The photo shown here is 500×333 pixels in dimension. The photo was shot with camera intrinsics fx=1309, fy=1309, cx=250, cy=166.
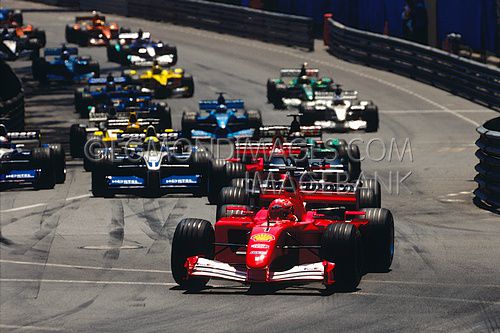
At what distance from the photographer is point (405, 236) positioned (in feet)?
75.8

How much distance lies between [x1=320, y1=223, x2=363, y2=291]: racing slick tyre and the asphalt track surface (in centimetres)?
26

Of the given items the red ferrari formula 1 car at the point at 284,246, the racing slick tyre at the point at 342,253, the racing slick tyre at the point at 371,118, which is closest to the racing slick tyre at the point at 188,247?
the red ferrari formula 1 car at the point at 284,246

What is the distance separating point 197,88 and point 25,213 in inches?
869

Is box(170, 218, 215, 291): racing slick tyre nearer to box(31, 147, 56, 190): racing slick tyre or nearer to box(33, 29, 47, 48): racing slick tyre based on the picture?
box(31, 147, 56, 190): racing slick tyre

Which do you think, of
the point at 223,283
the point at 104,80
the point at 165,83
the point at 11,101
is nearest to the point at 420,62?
the point at 165,83

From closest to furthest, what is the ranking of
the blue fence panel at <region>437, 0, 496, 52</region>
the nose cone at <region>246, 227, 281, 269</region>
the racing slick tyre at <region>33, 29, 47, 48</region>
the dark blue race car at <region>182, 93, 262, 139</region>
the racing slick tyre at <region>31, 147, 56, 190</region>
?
the nose cone at <region>246, 227, 281, 269</region>, the racing slick tyre at <region>31, 147, 56, 190</region>, the dark blue race car at <region>182, 93, 262, 139</region>, the blue fence panel at <region>437, 0, 496, 52</region>, the racing slick tyre at <region>33, 29, 47, 48</region>

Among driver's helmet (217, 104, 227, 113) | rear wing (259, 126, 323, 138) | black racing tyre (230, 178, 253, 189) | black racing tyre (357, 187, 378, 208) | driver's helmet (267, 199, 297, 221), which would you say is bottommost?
driver's helmet (217, 104, 227, 113)

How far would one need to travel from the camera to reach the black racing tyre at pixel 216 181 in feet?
88.5

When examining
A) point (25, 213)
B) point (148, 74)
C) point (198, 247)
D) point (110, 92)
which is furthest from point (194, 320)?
point (148, 74)

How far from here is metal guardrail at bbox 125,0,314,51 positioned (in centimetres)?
5841

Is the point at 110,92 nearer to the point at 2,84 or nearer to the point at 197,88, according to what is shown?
the point at 2,84

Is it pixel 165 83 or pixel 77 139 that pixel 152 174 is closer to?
pixel 77 139

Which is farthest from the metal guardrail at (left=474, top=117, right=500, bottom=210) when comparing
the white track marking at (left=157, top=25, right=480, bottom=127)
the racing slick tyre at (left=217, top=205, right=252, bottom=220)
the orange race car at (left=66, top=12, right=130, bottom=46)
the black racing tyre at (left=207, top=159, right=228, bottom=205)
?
the orange race car at (left=66, top=12, right=130, bottom=46)

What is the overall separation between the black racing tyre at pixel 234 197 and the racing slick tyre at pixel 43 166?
7.78 metres
